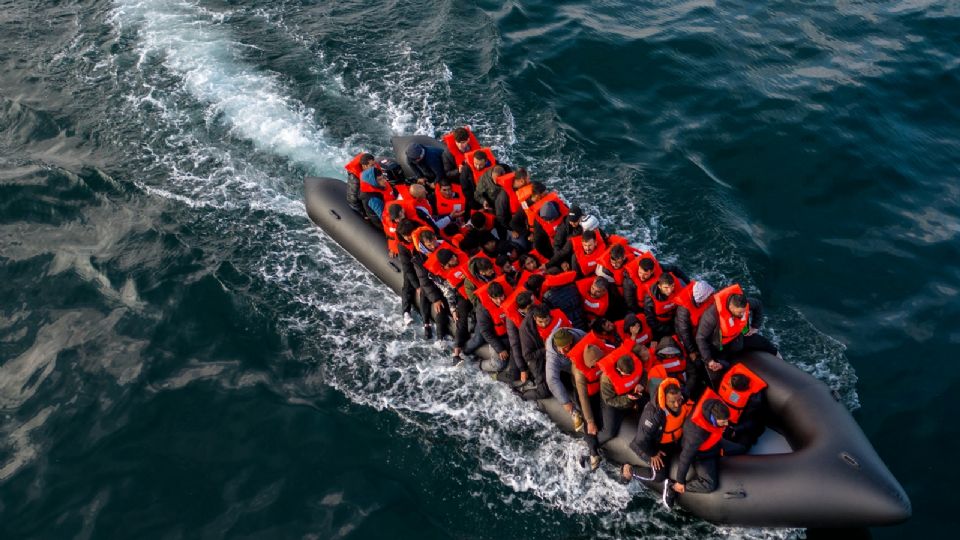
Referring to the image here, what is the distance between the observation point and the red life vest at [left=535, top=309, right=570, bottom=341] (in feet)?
30.3

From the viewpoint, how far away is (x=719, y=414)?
7.98 metres

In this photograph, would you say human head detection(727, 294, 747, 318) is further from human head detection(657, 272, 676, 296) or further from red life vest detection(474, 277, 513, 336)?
red life vest detection(474, 277, 513, 336)

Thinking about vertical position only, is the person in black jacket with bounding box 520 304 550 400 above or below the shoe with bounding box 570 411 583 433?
above

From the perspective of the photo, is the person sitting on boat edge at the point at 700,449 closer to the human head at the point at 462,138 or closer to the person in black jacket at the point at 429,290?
the person in black jacket at the point at 429,290

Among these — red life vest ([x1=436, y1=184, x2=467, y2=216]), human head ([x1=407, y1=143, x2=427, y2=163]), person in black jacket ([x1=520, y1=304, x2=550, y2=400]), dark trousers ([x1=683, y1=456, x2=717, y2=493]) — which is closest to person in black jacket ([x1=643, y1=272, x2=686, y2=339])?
person in black jacket ([x1=520, y1=304, x2=550, y2=400])

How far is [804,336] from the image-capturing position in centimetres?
1104

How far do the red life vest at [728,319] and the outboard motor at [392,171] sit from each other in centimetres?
573

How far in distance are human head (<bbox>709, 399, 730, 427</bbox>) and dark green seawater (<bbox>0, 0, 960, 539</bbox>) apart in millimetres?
1865

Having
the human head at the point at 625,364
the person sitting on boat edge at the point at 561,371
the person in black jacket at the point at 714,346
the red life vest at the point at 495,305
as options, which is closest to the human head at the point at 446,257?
the red life vest at the point at 495,305

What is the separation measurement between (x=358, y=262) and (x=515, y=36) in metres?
7.90

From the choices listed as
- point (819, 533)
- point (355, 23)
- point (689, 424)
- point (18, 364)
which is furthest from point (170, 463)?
point (355, 23)

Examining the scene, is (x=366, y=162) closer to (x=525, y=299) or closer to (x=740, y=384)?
(x=525, y=299)

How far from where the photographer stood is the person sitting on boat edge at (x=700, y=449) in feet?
26.6

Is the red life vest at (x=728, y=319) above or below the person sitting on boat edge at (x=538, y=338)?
above
